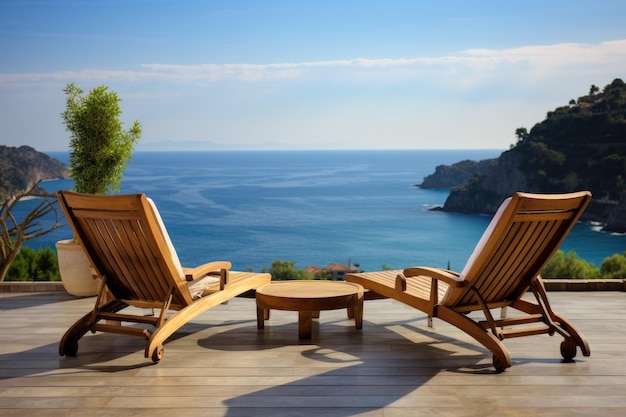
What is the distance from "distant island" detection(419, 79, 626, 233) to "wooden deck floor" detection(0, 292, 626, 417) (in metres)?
45.6

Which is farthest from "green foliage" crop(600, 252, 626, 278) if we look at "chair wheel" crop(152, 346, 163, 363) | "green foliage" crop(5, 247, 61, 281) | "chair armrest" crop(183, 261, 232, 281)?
"chair wheel" crop(152, 346, 163, 363)

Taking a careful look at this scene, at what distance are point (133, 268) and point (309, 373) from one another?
127cm

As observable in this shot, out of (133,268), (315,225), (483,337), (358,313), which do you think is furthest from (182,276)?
(315,225)

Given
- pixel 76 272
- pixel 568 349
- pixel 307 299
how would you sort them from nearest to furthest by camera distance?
pixel 568 349
pixel 307 299
pixel 76 272

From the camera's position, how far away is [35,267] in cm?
945

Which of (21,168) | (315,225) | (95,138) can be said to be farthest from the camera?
(315,225)

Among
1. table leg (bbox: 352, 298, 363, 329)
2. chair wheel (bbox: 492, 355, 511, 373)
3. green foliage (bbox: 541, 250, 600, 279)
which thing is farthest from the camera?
green foliage (bbox: 541, 250, 600, 279)

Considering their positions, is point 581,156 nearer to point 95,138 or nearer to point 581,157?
point 581,157

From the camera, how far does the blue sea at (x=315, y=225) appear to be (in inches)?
2279

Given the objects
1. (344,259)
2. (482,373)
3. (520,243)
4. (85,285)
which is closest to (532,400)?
(482,373)

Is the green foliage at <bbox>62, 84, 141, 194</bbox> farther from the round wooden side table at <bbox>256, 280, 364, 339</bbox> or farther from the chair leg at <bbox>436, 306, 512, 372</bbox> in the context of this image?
the chair leg at <bbox>436, 306, 512, 372</bbox>

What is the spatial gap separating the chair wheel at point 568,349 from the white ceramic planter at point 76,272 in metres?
3.93

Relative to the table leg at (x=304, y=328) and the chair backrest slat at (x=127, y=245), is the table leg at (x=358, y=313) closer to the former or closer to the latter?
the table leg at (x=304, y=328)

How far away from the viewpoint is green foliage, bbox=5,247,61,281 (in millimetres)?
9328
